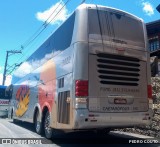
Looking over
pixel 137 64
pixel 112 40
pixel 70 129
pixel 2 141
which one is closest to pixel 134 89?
pixel 137 64

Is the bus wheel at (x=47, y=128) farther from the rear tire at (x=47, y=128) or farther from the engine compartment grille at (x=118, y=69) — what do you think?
the engine compartment grille at (x=118, y=69)

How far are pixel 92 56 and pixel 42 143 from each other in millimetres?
3475

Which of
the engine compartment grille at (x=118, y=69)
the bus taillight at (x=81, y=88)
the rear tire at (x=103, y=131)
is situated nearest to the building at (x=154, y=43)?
the rear tire at (x=103, y=131)

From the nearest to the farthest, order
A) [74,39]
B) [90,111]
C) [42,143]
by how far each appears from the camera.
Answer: [90,111] → [74,39] → [42,143]

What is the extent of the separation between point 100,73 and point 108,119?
1.32 m

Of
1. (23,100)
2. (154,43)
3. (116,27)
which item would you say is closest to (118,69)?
(116,27)

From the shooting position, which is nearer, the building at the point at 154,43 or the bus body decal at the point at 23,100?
the bus body decal at the point at 23,100

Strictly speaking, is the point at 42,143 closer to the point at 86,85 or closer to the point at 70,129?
the point at 70,129

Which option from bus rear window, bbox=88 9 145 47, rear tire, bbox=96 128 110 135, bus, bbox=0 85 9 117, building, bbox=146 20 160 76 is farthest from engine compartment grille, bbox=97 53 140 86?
bus, bbox=0 85 9 117

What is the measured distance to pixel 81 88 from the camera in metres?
8.23

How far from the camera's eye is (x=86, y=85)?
8.31 m

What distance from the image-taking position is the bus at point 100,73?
8312 millimetres

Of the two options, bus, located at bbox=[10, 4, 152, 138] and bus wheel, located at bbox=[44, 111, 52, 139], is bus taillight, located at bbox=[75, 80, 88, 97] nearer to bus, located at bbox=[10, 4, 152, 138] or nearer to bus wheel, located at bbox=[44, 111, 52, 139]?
bus, located at bbox=[10, 4, 152, 138]

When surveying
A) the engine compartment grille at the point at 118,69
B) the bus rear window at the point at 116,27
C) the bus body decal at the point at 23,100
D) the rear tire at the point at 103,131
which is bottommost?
the rear tire at the point at 103,131
